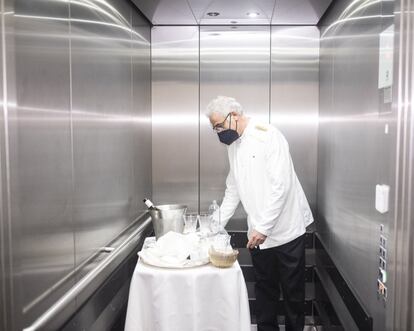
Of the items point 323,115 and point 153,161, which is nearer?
point 323,115

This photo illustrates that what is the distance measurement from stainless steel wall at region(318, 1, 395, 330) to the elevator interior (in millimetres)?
16

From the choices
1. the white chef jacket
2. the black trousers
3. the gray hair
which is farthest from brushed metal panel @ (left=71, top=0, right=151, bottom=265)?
the black trousers

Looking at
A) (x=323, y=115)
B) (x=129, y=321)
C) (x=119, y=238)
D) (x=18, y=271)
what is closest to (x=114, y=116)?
(x=119, y=238)

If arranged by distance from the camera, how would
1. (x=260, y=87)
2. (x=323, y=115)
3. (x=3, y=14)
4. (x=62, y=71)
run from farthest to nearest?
(x=260, y=87) → (x=323, y=115) → (x=62, y=71) → (x=3, y=14)

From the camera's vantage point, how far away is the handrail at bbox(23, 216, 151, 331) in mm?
1548

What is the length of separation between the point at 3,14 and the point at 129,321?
1.63 m

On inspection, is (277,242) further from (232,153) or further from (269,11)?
(269,11)

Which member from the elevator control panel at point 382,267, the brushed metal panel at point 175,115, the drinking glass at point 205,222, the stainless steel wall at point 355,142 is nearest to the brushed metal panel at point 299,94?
the stainless steel wall at point 355,142

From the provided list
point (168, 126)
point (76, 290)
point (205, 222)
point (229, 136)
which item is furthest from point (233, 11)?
point (76, 290)

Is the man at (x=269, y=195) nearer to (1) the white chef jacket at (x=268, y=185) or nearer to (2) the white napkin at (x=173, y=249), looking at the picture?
(1) the white chef jacket at (x=268, y=185)

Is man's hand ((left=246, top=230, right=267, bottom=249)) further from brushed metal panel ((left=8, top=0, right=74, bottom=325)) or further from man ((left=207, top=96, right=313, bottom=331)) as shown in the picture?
brushed metal panel ((left=8, top=0, right=74, bottom=325))

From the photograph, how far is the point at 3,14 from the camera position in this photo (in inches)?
51.2

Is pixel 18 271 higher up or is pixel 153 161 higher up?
pixel 153 161

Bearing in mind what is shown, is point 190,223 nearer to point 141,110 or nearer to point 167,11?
point 141,110
